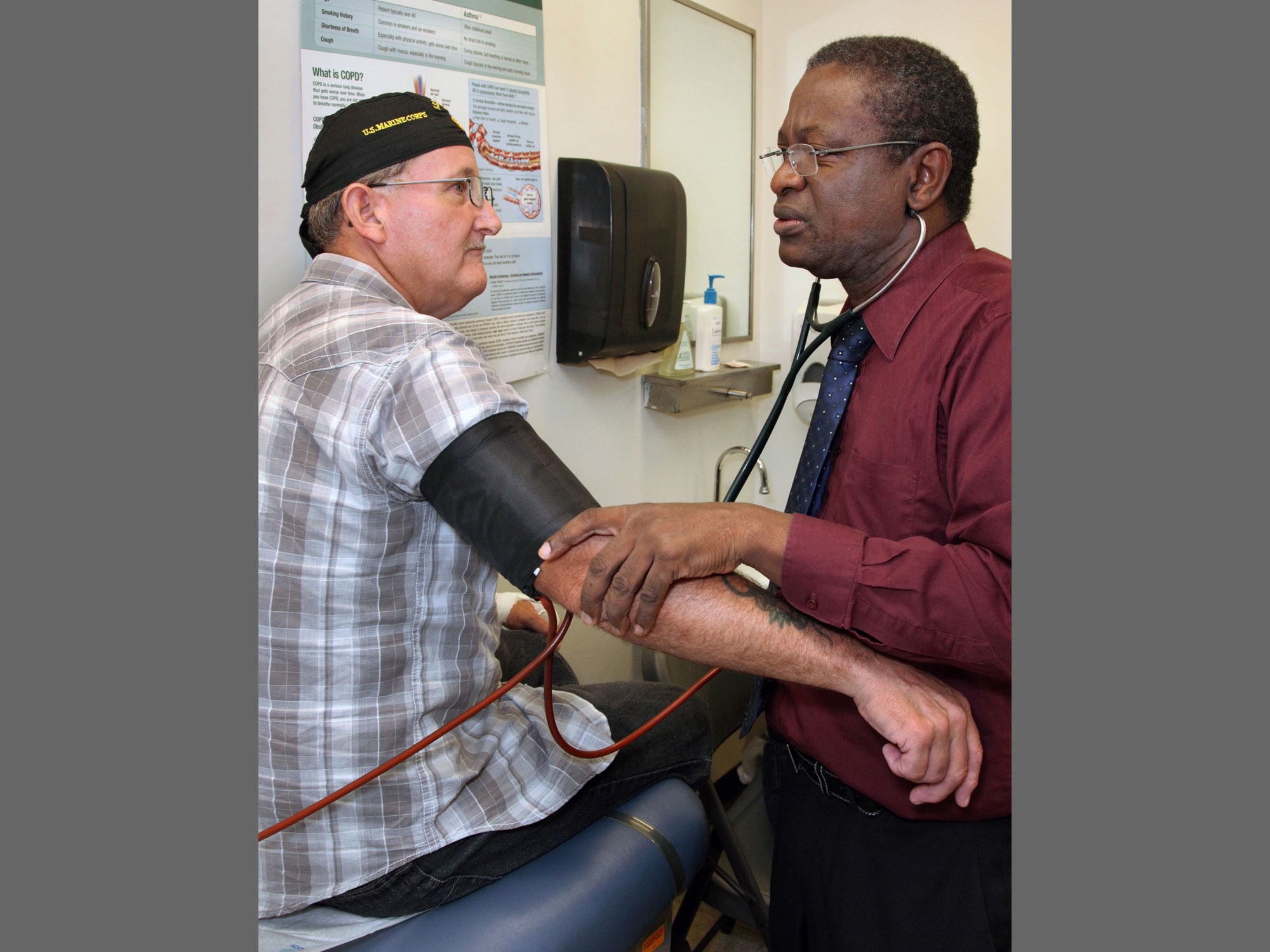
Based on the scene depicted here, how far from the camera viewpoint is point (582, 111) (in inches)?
75.2

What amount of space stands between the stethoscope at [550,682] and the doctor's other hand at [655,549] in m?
0.07

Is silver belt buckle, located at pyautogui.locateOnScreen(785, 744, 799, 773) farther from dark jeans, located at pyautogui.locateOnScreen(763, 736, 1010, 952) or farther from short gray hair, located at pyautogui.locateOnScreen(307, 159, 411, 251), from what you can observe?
short gray hair, located at pyautogui.locateOnScreen(307, 159, 411, 251)

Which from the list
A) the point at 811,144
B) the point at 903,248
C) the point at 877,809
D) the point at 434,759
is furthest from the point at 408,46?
the point at 877,809

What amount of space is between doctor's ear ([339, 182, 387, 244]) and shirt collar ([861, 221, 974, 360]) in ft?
2.31

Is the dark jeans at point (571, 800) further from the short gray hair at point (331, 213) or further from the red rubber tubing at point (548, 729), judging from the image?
the short gray hair at point (331, 213)

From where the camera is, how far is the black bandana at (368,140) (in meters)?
1.26

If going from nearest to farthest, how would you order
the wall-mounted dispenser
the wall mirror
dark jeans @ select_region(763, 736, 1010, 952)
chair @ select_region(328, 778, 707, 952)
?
chair @ select_region(328, 778, 707, 952), dark jeans @ select_region(763, 736, 1010, 952), the wall-mounted dispenser, the wall mirror

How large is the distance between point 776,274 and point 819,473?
4.92 feet

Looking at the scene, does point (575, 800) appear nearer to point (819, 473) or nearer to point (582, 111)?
point (819, 473)

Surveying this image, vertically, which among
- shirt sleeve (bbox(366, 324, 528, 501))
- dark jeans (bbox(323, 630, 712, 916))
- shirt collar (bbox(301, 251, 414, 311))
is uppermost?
shirt collar (bbox(301, 251, 414, 311))

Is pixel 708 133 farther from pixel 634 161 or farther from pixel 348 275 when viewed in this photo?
pixel 348 275

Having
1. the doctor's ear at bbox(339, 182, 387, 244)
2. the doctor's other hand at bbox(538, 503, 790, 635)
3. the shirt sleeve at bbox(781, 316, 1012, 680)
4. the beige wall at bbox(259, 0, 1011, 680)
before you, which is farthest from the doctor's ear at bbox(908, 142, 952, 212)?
the beige wall at bbox(259, 0, 1011, 680)

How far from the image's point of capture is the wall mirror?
2119 millimetres

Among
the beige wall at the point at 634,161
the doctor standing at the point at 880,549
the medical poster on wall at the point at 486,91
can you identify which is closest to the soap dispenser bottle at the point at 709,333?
the beige wall at the point at 634,161
